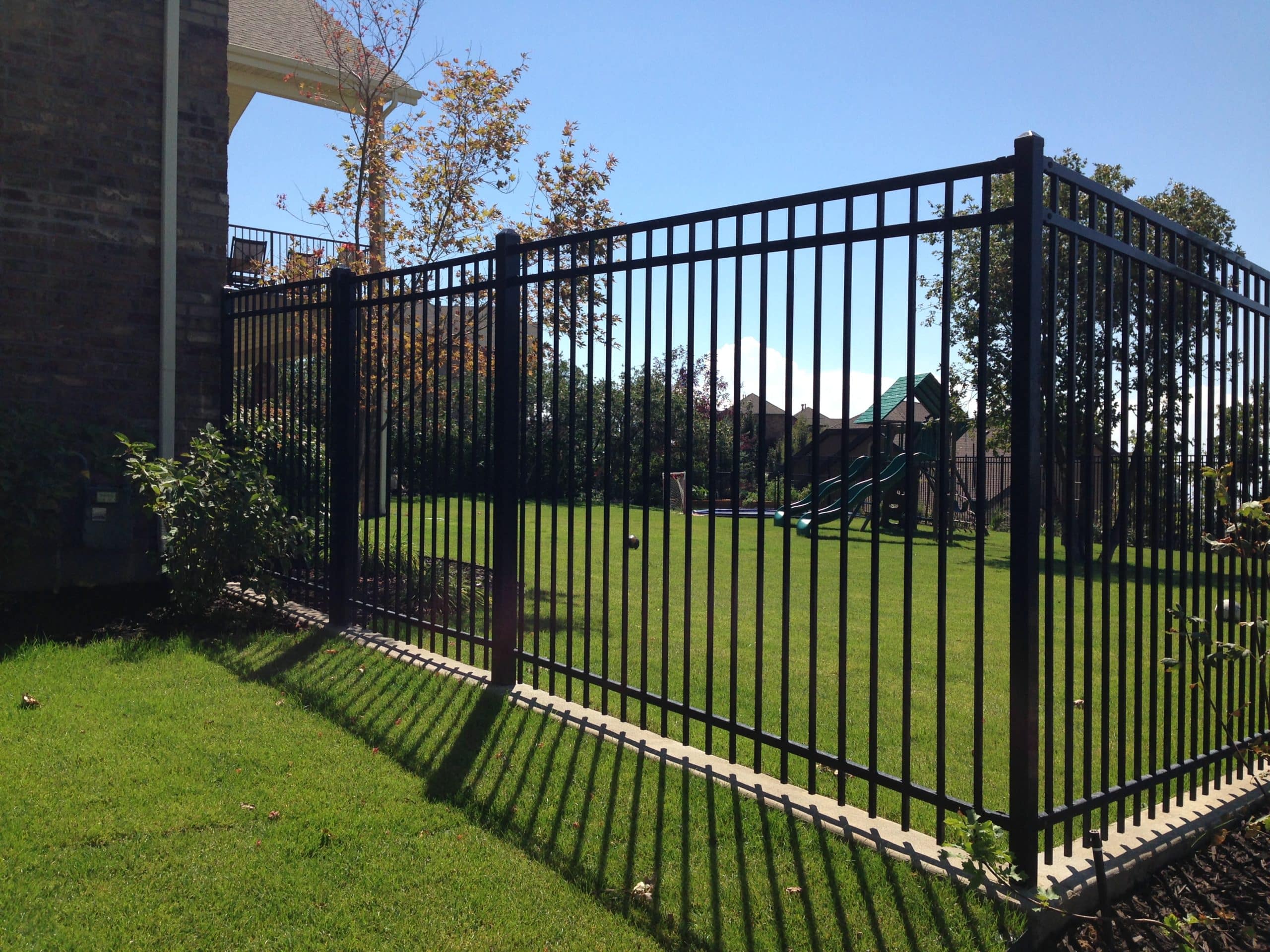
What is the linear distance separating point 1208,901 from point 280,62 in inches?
559

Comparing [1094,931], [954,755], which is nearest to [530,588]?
[954,755]

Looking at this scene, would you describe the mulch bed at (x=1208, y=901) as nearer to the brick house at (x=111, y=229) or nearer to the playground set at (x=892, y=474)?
the brick house at (x=111, y=229)

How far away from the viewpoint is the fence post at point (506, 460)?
493cm

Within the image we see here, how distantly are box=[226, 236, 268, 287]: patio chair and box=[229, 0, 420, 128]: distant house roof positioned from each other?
1.86 meters

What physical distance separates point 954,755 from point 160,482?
5.36 m

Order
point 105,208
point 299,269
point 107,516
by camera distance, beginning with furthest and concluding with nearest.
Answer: point 299,269 < point 105,208 < point 107,516

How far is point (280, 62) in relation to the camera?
42.9 ft

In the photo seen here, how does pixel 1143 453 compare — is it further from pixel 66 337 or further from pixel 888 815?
pixel 66 337

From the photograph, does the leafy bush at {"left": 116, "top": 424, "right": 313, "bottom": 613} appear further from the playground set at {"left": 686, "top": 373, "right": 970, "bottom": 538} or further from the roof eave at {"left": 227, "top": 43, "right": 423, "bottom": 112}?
the roof eave at {"left": 227, "top": 43, "right": 423, "bottom": 112}

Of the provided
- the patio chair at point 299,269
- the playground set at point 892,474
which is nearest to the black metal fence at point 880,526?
the patio chair at point 299,269

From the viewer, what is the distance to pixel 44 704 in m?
4.64

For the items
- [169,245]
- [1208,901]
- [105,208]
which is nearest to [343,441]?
[169,245]

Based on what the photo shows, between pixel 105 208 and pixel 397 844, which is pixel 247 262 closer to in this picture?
pixel 105 208

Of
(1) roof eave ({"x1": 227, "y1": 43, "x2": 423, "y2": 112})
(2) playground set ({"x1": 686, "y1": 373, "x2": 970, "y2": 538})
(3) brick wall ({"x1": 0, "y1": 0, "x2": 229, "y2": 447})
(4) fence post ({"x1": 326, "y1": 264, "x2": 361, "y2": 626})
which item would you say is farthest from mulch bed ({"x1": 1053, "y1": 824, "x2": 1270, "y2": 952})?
(1) roof eave ({"x1": 227, "y1": 43, "x2": 423, "y2": 112})
